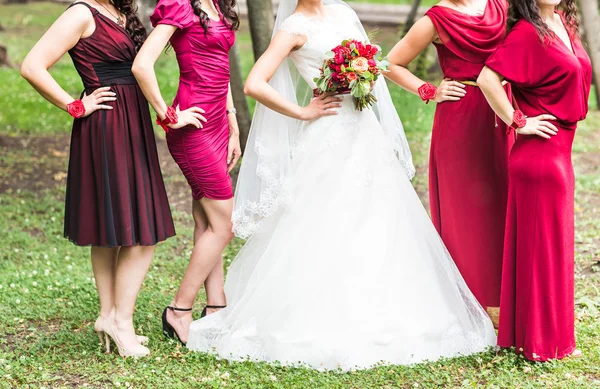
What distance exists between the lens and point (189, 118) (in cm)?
474

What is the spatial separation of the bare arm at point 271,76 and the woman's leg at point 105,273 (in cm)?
132

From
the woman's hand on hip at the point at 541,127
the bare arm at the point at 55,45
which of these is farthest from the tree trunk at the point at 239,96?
the woman's hand on hip at the point at 541,127

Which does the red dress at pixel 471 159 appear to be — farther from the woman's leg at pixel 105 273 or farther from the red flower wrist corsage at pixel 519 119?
the woman's leg at pixel 105 273

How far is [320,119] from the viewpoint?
4957 millimetres

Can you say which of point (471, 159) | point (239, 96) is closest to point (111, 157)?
point (471, 159)

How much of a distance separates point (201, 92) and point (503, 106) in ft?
5.83

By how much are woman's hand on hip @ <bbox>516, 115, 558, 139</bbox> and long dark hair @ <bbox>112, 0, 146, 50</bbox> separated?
7.54ft

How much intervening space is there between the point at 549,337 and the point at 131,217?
8.31 feet

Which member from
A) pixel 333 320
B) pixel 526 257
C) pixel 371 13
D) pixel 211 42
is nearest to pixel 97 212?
pixel 211 42

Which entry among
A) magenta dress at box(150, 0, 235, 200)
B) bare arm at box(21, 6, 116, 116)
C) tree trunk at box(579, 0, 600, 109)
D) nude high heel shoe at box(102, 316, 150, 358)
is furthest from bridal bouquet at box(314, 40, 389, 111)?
tree trunk at box(579, 0, 600, 109)

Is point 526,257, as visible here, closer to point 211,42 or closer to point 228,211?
point 228,211

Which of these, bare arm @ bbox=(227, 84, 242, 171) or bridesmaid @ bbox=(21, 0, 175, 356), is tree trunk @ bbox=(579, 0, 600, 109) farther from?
bridesmaid @ bbox=(21, 0, 175, 356)

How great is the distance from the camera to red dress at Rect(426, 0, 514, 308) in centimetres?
487

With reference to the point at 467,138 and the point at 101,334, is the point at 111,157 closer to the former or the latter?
the point at 101,334
